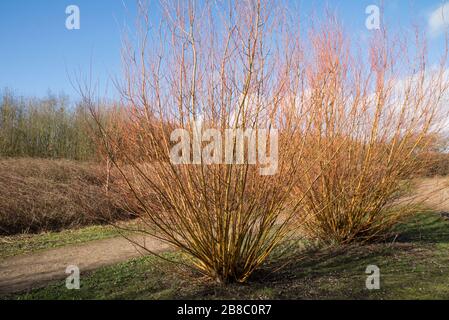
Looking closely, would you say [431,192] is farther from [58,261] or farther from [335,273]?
[58,261]

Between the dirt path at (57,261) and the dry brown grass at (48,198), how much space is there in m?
1.16

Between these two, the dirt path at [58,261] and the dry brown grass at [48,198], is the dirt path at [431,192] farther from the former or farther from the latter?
the dry brown grass at [48,198]

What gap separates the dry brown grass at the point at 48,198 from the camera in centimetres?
835

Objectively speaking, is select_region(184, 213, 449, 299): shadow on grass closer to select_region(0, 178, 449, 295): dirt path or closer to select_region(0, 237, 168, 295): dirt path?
select_region(0, 178, 449, 295): dirt path

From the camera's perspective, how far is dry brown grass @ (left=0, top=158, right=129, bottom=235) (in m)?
8.35

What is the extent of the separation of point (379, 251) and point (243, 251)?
2520mm

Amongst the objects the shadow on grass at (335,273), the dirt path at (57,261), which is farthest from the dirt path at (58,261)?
the shadow on grass at (335,273)

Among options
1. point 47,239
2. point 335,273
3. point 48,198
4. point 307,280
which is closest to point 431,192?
point 335,273

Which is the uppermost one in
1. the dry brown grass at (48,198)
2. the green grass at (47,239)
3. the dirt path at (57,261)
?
the dry brown grass at (48,198)

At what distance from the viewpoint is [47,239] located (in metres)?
7.39

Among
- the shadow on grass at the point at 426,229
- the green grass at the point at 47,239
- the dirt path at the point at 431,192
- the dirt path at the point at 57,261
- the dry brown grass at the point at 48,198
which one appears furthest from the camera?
the dry brown grass at the point at 48,198

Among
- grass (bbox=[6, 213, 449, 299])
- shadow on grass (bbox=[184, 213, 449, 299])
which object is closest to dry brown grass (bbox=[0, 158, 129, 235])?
grass (bbox=[6, 213, 449, 299])
